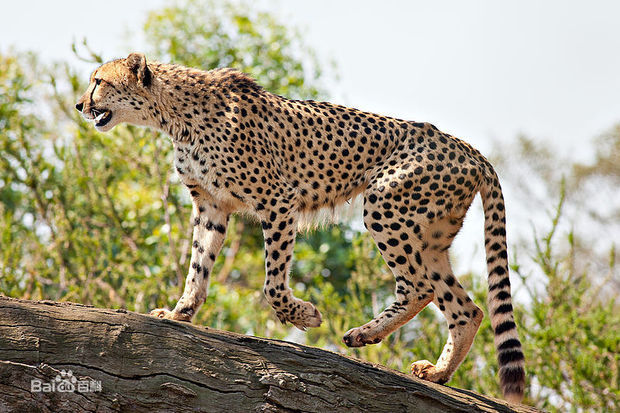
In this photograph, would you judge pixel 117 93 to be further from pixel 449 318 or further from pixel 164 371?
pixel 449 318

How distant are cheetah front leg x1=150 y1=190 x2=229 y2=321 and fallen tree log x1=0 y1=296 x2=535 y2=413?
49.4 inches

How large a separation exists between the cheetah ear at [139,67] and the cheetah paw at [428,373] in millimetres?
3226

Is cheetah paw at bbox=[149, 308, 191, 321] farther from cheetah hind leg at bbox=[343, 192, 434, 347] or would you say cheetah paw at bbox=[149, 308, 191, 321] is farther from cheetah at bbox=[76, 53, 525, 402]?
cheetah hind leg at bbox=[343, 192, 434, 347]

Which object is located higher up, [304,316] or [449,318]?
[449,318]

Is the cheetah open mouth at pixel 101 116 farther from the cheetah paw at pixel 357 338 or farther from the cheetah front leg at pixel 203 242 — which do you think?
the cheetah paw at pixel 357 338

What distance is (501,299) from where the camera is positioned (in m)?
6.38

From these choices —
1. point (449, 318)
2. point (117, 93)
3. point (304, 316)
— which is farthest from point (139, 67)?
point (449, 318)

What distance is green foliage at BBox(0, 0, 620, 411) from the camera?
9570mm

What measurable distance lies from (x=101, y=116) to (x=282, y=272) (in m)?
1.98

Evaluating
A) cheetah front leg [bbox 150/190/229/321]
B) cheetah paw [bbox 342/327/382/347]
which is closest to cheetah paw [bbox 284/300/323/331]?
cheetah paw [bbox 342/327/382/347]

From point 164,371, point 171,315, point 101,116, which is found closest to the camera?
point 164,371

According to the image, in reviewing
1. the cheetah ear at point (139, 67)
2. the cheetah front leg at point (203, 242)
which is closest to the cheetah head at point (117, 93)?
the cheetah ear at point (139, 67)

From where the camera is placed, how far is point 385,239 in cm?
634

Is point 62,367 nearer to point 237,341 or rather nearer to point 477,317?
point 237,341
